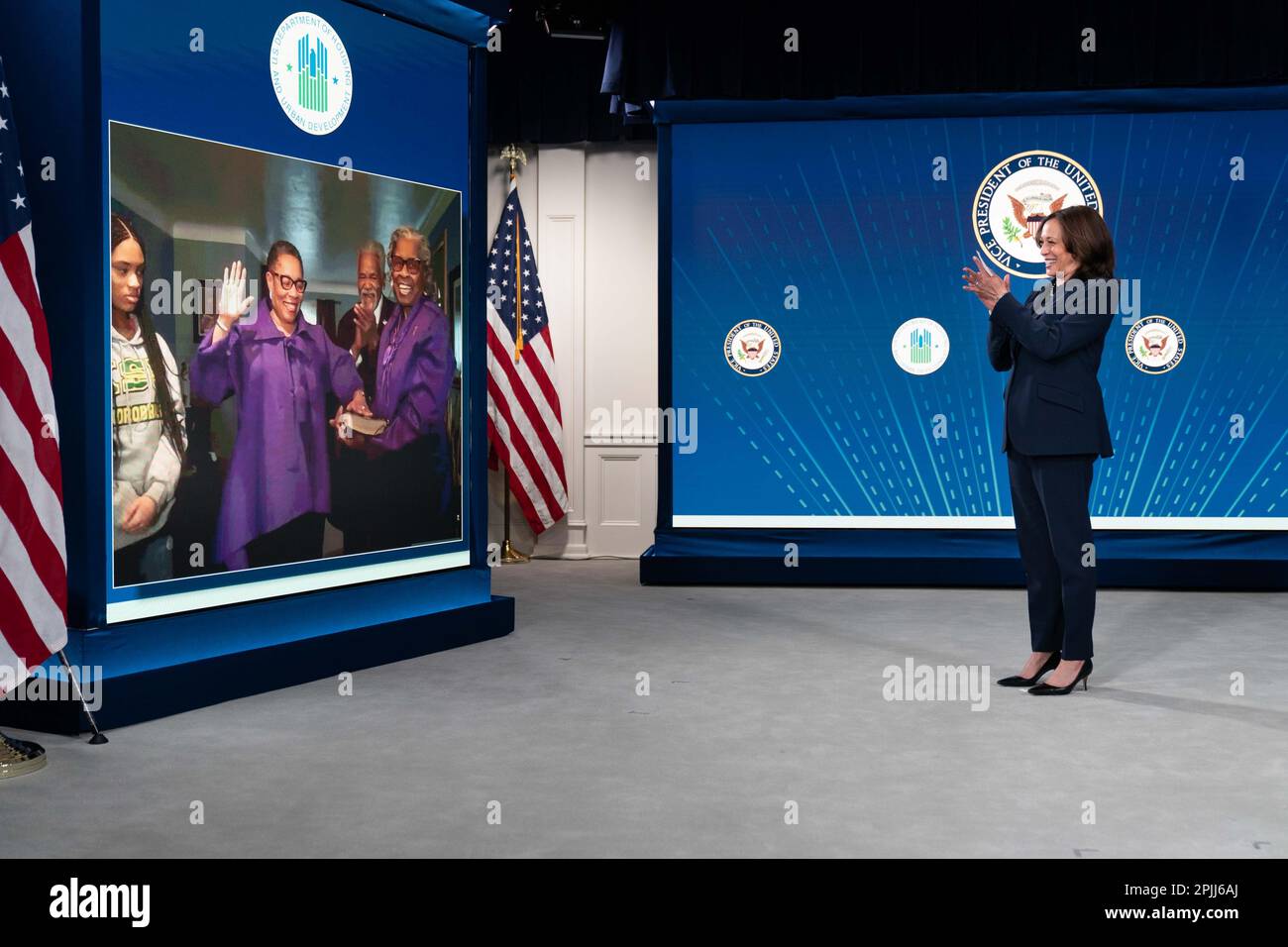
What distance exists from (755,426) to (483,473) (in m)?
2.13

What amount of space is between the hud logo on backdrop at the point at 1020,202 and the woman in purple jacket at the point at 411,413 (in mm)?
3200

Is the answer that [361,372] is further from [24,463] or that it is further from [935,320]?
[935,320]

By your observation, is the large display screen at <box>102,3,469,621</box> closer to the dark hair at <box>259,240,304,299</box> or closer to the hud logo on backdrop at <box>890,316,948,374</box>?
the dark hair at <box>259,240,304,299</box>

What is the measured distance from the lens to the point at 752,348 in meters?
7.32

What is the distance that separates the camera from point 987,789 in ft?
10.6

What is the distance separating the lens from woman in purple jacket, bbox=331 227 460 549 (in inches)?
198

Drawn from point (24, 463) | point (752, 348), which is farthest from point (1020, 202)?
point (24, 463)

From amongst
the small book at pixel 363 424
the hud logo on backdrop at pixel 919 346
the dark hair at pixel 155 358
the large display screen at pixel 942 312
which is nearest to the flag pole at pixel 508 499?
the large display screen at pixel 942 312

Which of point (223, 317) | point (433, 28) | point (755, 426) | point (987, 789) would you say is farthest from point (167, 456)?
point (755, 426)

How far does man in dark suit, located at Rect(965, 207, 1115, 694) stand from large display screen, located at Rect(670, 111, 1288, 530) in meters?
2.89

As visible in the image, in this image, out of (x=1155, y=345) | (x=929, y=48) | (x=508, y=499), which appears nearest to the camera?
(x=929, y=48)

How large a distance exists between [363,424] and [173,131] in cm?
123

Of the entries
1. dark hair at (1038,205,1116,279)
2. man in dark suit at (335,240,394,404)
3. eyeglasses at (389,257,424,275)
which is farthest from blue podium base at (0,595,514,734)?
dark hair at (1038,205,1116,279)

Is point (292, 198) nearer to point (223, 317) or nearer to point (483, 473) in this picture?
point (223, 317)
